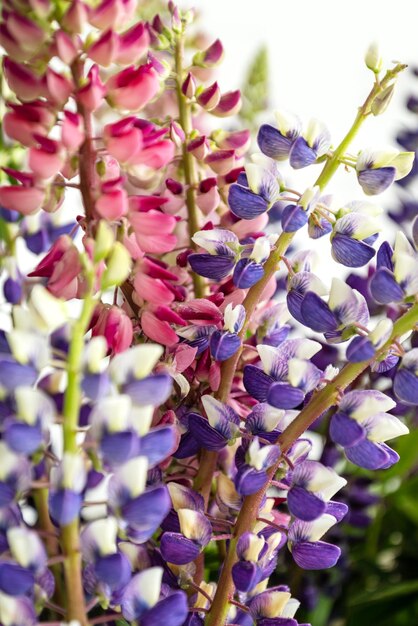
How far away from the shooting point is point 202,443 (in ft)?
1.27

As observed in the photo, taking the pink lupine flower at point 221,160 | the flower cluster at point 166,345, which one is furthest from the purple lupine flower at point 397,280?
the pink lupine flower at point 221,160

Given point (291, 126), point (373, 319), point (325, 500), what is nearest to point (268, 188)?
point (291, 126)

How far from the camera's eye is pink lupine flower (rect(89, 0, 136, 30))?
33cm

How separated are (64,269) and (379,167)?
5.4 inches

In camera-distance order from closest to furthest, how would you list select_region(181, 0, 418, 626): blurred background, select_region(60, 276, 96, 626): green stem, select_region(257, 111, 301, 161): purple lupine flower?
select_region(60, 276, 96, 626): green stem
select_region(257, 111, 301, 161): purple lupine flower
select_region(181, 0, 418, 626): blurred background

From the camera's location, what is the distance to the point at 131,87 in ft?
1.15

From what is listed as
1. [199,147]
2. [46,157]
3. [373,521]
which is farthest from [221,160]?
[373,521]

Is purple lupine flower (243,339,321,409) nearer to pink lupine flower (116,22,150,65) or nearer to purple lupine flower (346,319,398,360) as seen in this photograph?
purple lupine flower (346,319,398,360)

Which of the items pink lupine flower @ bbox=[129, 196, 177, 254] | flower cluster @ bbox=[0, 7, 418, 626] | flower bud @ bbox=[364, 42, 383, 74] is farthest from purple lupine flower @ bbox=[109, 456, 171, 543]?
flower bud @ bbox=[364, 42, 383, 74]

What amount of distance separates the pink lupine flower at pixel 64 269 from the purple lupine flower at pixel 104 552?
0.32 ft

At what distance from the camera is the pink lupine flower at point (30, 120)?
34 centimetres

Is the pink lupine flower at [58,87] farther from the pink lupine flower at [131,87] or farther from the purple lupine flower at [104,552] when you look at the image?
the purple lupine flower at [104,552]

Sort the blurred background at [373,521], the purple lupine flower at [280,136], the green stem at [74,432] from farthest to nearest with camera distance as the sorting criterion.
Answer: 1. the blurred background at [373,521]
2. the purple lupine flower at [280,136]
3. the green stem at [74,432]

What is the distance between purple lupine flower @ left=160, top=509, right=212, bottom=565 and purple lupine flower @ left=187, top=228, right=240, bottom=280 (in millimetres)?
100
